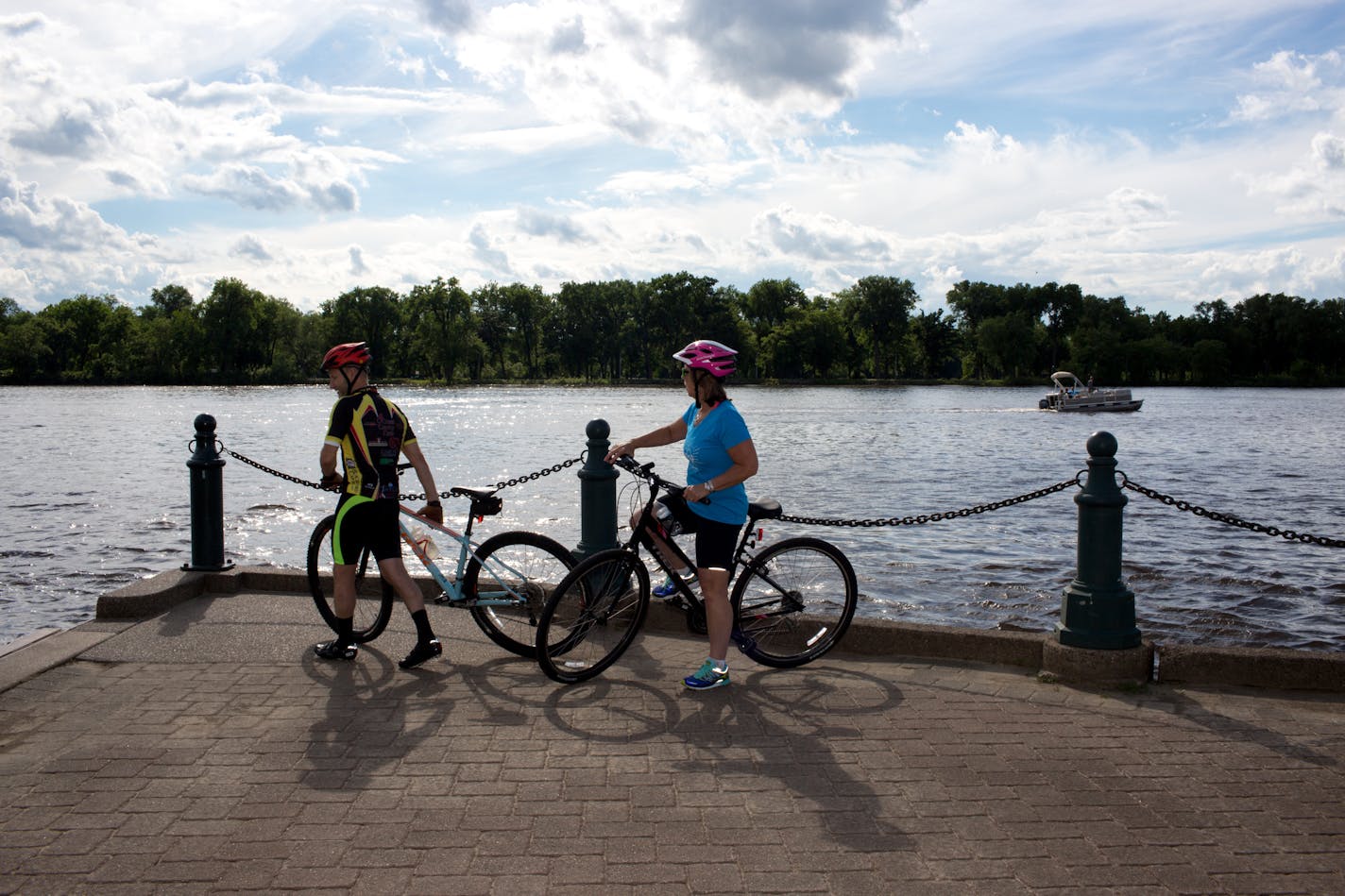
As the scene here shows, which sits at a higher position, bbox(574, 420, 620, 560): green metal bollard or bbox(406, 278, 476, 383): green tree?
bbox(406, 278, 476, 383): green tree

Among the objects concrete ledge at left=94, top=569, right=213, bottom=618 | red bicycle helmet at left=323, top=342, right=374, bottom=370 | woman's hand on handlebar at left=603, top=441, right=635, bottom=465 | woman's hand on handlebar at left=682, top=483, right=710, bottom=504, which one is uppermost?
red bicycle helmet at left=323, top=342, right=374, bottom=370

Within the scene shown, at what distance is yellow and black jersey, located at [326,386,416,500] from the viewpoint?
5770mm

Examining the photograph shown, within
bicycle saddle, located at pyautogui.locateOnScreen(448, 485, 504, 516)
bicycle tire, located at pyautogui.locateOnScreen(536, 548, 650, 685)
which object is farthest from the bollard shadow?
bicycle saddle, located at pyautogui.locateOnScreen(448, 485, 504, 516)

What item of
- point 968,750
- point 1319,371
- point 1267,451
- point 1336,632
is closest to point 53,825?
point 968,750

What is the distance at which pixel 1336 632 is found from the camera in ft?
36.8

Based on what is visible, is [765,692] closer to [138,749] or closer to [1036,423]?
[138,749]

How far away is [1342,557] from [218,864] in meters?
16.1

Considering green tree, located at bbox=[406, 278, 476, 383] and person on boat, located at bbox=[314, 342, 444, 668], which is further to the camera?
green tree, located at bbox=[406, 278, 476, 383]

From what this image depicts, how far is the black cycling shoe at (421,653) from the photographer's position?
5809mm

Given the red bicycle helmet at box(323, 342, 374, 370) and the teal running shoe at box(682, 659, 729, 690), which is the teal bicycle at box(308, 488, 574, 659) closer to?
Result: the red bicycle helmet at box(323, 342, 374, 370)

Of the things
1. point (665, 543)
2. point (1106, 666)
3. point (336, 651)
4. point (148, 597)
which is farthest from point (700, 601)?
point (148, 597)

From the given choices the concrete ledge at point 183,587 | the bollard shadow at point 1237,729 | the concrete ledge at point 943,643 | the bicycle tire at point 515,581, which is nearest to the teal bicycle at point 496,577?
the bicycle tire at point 515,581

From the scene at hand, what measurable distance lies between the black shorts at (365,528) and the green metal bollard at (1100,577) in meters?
3.53

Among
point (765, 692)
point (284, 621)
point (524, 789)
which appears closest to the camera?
point (524, 789)
